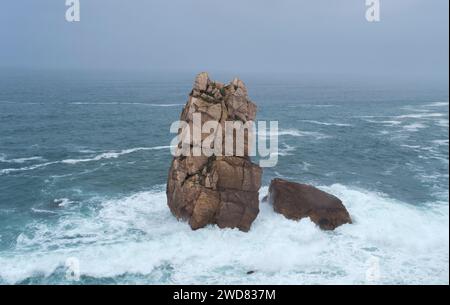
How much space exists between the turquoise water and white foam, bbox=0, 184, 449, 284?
0.37 feet

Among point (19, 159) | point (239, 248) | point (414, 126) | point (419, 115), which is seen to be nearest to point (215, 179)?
point (239, 248)

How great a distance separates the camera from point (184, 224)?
4541 centimetres

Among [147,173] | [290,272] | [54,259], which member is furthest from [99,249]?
[147,173]

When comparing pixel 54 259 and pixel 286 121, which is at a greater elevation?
pixel 286 121

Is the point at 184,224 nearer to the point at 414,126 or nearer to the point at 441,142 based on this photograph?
the point at 441,142

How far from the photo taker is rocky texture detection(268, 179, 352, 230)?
1807 inches

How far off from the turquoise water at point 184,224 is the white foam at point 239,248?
0.11 m

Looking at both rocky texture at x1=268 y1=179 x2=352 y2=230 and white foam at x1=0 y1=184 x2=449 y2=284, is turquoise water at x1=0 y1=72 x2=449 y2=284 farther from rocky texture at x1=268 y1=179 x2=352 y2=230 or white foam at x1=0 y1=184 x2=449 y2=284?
rocky texture at x1=268 y1=179 x2=352 y2=230

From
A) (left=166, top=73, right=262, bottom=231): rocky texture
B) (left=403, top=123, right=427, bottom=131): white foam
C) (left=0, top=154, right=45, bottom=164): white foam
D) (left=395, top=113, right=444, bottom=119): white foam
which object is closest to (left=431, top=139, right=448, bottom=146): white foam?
(left=403, top=123, right=427, bottom=131): white foam

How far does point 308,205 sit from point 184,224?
13576mm

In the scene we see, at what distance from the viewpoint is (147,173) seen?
2505 inches

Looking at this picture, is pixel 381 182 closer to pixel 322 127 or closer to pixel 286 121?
pixel 322 127

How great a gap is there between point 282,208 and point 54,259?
23962 mm
